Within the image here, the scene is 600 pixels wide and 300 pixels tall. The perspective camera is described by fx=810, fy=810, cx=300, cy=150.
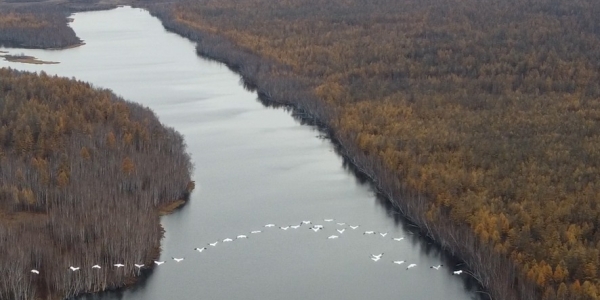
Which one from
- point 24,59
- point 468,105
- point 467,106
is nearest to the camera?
point 467,106

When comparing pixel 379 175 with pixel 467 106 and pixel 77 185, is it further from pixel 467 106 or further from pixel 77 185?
pixel 77 185

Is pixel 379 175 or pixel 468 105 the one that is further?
pixel 468 105

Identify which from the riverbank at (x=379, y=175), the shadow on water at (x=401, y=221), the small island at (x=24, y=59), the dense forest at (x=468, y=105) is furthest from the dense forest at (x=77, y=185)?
the small island at (x=24, y=59)

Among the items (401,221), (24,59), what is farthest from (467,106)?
(24,59)

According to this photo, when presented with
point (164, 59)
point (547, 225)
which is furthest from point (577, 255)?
point (164, 59)

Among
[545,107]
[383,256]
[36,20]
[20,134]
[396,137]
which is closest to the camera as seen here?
[383,256]

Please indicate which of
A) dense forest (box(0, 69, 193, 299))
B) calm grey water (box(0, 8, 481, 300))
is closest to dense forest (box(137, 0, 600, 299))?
calm grey water (box(0, 8, 481, 300))

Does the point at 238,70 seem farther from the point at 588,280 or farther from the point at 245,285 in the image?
the point at 588,280
